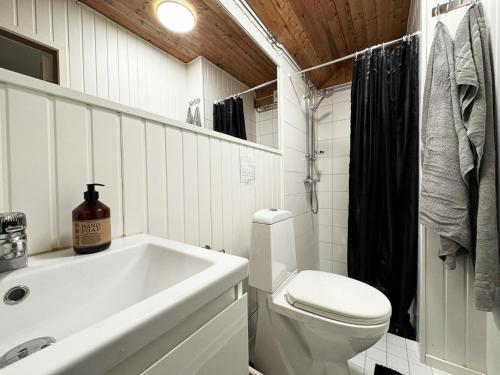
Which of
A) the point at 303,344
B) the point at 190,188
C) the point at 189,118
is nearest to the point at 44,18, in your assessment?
the point at 189,118

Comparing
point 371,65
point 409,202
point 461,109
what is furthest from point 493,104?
point 371,65

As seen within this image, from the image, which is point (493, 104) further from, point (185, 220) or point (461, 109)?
point (185, 220)

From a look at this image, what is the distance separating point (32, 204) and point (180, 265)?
371 mm

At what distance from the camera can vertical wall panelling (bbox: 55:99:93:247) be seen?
0.53 metres

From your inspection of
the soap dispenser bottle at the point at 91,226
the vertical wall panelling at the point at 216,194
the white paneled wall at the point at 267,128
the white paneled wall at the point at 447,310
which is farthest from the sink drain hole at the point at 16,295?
the white paneled wall at the point at 447,310

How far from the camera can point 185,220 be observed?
83 centimetres

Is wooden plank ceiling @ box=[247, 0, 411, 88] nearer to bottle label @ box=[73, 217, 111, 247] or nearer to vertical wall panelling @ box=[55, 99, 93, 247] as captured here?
vertical wall panelling @ box=[55, 99, 93, 247]

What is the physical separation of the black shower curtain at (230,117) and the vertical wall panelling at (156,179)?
1.24 feet

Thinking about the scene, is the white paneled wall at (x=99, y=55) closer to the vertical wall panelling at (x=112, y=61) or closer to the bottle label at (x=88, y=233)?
the vertical wall panelling at (x=112, y=61)

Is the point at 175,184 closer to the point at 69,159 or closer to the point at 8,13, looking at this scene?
the point at 69,159

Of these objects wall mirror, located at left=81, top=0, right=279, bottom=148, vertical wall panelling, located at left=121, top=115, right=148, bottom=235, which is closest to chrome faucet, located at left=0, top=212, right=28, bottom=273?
vertical wall panelling, located at left=121, top=115, right=148, bottom=235

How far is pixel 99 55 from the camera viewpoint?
0.64 m

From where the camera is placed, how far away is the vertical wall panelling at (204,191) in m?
0.90

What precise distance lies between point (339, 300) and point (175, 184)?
823 mm
